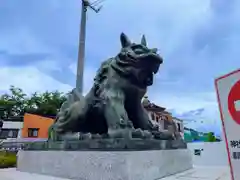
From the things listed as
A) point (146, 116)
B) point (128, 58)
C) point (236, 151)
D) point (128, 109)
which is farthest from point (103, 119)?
point (236, 151)

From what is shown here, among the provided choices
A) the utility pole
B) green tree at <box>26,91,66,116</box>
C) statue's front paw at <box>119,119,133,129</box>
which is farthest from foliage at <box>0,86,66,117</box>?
statue's front paw at <box>119,119,133,129</box>

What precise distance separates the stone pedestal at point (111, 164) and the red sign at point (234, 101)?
74.3 inches

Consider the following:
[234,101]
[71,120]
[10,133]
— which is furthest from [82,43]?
[10,133]

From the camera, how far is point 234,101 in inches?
45.6

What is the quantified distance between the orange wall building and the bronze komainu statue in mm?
18092

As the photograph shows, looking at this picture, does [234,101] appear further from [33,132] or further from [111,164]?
[33,132]

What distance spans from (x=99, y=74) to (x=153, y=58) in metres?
1.02

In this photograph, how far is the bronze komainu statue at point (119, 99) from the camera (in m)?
3.49

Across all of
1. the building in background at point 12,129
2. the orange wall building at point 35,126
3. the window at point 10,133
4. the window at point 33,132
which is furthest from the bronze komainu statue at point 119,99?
the window at point 10,133

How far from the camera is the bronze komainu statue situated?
3.49 metres

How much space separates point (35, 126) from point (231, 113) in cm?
2232

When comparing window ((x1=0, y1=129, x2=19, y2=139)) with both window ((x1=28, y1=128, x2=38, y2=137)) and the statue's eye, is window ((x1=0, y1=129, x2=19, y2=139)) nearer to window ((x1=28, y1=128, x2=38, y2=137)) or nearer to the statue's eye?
window ((x1=28, y1=128, x2=38, y2=137))

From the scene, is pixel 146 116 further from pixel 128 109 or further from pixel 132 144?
pixel 132 144

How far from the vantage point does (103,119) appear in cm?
400
